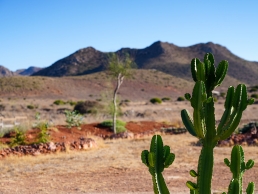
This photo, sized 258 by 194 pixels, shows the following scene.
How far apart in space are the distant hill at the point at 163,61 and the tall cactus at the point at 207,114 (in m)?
104

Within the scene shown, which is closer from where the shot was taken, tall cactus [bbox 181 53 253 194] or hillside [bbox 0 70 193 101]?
tall cactus [bbox 181 53 253 194]

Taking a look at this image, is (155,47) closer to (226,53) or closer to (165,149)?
(226,53)

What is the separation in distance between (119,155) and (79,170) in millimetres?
2790

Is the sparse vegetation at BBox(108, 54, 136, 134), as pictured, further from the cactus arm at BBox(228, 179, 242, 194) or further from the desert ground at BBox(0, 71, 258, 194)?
the cactus arm at BBox(228, 179, 242, 194)

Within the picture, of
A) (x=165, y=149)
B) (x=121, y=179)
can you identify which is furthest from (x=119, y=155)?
(x=165, y=149)

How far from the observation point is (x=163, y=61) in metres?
120

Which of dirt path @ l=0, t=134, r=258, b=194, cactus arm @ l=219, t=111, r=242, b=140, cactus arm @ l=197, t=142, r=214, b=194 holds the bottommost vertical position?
dirt path @ l=0, t=134, r=258, b=194

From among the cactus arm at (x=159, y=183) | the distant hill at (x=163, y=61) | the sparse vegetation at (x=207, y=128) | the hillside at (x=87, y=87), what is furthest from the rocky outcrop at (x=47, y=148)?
the distant hill at (x=163, y=61)

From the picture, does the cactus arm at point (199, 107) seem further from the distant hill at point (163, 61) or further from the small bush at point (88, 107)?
the distant hill at point (163, 61)

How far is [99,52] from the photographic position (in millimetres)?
133125

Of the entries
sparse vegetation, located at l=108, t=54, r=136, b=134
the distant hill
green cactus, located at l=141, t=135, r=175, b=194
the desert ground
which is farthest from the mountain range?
green cactus, located at l=141, t=135, r=175, b=194

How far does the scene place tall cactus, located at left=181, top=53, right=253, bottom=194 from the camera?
11.5 ft

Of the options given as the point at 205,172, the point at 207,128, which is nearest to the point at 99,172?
the point at 207,128

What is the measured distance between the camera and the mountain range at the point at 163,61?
112 metres
